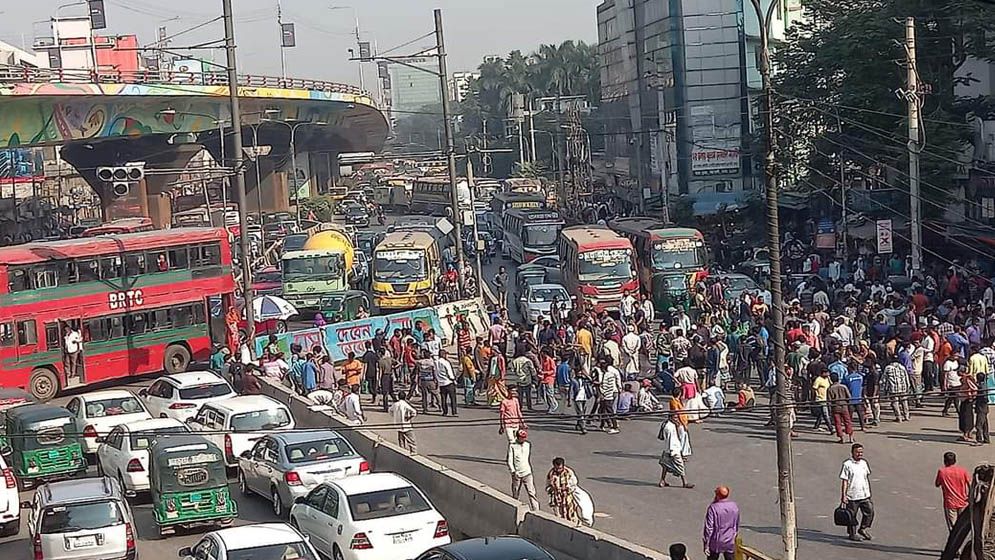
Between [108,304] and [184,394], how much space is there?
21.2ft

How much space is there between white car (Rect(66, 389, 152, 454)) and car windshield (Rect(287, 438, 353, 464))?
548 centimetres

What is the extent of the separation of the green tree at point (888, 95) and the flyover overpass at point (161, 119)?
20679mm

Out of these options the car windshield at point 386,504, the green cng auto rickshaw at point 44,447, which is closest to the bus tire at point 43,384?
the green cng auto rickshaw at point 44,447

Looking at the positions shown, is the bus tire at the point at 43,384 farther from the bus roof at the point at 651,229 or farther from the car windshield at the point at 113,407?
the bus roof at the point at 651,229

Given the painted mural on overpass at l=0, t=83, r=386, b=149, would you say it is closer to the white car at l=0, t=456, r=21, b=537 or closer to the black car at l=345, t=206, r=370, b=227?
the black car at l=345, t=206, r=370, b=227

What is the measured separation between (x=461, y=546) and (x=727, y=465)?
8.60m

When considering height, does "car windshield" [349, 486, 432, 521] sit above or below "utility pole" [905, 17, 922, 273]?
below

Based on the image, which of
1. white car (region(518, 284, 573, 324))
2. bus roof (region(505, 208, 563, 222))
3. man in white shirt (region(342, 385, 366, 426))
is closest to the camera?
man in white shirt (region(342, 385, 366, 426))

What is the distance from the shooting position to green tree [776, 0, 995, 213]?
40.8 meters

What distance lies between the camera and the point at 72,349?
30.4 meters

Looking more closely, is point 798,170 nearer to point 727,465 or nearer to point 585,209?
point 585,209

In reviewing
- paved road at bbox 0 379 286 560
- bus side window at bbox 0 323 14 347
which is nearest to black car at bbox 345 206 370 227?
bus side window at bbox 0 323 14 347

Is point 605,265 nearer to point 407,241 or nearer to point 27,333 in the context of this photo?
point 407,241

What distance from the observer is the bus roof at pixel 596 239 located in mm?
40562
